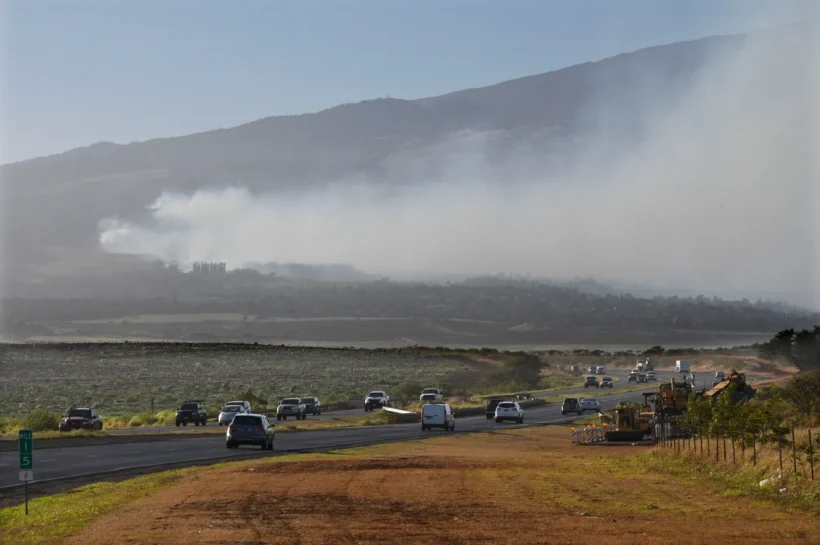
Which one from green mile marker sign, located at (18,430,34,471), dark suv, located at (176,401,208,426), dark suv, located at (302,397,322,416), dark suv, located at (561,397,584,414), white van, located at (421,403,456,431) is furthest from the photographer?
dark suv, located at (561,397,584,414)

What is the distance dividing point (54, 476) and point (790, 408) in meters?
37.7

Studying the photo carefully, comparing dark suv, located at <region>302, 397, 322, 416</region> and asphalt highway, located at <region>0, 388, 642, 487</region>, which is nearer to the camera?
asphalt highway, located at <region>0, 388, 642, 487</region>

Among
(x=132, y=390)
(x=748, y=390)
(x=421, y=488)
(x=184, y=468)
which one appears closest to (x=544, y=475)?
(x=421, y=488)

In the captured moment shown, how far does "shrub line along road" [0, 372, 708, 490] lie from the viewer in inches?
1693

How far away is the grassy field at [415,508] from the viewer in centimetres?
2389

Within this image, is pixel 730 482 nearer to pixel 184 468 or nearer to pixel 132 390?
pixel 184 468

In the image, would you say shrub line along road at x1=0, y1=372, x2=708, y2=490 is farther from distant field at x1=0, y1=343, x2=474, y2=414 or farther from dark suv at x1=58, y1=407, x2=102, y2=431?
distant field at x1=0, y1=343, x2=474, y2=414

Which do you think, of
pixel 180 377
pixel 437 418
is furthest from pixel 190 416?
pixel 180 377

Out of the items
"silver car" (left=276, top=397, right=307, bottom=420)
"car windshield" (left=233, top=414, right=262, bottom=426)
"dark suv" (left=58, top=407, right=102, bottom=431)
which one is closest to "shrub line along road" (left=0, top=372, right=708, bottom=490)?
"car windshield" (left=233, top=414, right=262, bottom=426)

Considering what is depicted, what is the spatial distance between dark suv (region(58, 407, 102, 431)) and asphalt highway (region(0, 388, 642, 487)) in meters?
8.55

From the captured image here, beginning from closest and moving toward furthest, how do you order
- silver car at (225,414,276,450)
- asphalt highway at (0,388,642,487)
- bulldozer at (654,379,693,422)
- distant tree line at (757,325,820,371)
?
asphalt highway at (0,388,642,487) → silver car at (225,414,276,450) → bulldozer at (654,379,693,422) → distant tree line at (757,325,820,371)

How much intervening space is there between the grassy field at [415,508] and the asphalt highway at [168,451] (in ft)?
15.7

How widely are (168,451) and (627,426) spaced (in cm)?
2529

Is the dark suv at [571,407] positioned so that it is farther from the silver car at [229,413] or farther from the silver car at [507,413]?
the silver car at [229,413]
